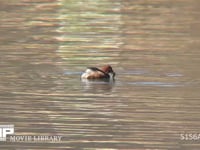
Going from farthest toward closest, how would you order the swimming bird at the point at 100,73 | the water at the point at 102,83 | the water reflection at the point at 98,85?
the swimming bird at the point at 100,73
the water reflection at the point at 98,85
the water at the point at 102,83

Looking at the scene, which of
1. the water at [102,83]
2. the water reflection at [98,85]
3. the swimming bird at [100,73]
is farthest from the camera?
the swimming bird at [100,73]

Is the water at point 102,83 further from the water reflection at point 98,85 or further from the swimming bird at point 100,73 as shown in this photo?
the swimming bird at point 100,73

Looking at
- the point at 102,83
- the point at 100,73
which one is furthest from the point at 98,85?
the point at 100,73

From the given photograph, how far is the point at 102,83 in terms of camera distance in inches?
775

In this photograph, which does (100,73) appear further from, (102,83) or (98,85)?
(98,85)

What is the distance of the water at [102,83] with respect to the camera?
14.6 metres

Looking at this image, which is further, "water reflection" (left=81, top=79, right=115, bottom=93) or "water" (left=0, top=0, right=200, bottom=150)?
"water reflection" (left=81, top=79, right=115, bottom=93)

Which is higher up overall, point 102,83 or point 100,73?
point 100,73

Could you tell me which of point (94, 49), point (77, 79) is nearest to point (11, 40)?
point (94, 49)

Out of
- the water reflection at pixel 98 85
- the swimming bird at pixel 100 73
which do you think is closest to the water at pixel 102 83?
the water reflection at pixel 98 85

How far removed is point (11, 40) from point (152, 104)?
8867 mm

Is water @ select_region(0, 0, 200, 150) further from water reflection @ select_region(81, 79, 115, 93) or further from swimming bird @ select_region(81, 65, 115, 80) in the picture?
swimming bird @ select_region(81, 65, 115, 80)

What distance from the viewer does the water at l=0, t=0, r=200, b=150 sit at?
48.0ft

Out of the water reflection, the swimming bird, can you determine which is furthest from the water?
the swimming bird
